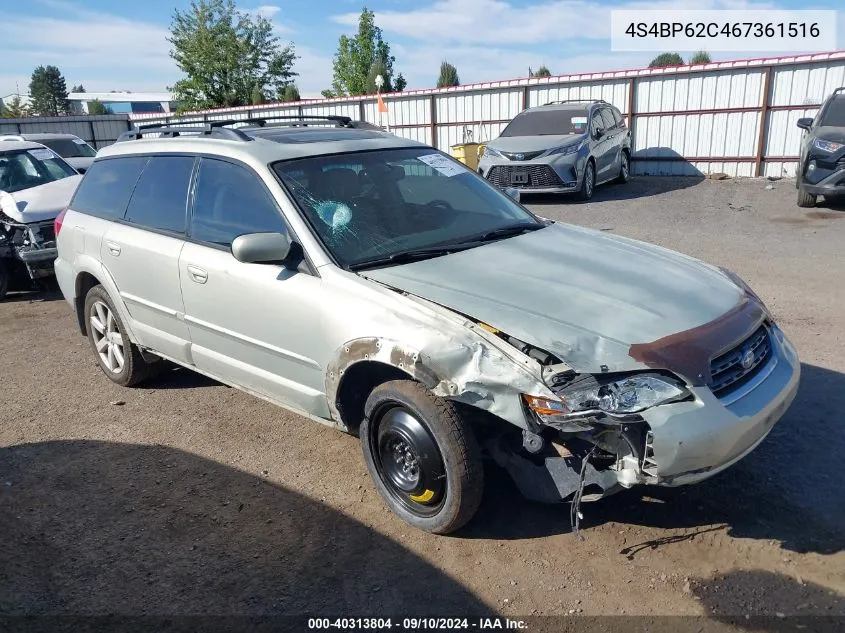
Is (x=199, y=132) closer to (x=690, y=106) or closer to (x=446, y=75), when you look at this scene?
(x=690, y=106)

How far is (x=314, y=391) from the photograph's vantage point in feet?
11.3

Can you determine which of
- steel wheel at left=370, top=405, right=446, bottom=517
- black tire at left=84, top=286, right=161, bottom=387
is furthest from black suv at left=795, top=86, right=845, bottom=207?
black tire at left=84, top=286, right=161, bottom=387

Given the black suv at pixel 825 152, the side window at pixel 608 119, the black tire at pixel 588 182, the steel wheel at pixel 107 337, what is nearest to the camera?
the steel wheel at pixel 107 337

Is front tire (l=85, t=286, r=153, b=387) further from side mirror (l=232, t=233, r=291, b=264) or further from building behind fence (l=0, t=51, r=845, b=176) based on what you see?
building behind fence (l=0, t=51, r=845, b=176)

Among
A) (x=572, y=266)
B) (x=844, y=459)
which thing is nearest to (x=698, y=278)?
(x=572, y=266)

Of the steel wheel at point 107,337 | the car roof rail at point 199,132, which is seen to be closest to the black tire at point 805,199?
the car roof rail at point 199,132

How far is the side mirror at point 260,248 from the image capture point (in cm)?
330

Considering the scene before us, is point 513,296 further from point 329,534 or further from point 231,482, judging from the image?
point 231,482

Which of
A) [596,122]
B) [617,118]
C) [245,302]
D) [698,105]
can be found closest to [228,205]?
[245,302]

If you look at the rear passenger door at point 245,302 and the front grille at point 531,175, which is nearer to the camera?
the rear passenger door at point 245,302

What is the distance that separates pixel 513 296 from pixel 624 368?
62 cm

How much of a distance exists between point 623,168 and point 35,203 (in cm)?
1214

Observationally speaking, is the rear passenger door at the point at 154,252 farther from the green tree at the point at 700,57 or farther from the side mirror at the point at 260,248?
the green tree at the point at 700,57

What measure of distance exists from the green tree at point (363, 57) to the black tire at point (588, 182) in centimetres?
2800
